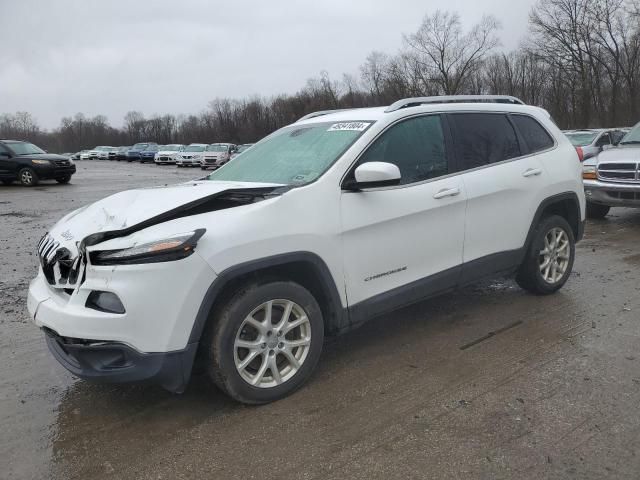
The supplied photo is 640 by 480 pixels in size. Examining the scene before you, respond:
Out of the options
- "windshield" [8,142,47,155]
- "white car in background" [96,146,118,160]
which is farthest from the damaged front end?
"white car in background" [96,146,118,160]

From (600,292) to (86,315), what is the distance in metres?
4.73

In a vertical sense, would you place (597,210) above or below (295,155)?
below

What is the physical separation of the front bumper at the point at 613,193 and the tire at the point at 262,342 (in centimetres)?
744

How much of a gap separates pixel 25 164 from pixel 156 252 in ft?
63.9

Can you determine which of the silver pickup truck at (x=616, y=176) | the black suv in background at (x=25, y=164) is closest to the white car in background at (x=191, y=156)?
the black suv in background at (x=25, y=164)

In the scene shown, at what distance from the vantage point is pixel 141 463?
278 cm

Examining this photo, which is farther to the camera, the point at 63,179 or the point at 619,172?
the point at 63,179

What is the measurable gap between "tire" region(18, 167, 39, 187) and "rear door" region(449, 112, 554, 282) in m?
19.0

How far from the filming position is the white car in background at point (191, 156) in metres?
39.7

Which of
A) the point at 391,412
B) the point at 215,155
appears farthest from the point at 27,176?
the point at 391,412

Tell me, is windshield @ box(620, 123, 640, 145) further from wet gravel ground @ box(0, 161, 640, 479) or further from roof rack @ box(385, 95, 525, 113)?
wet gravel ground @ box(0, 161, 640, 479)

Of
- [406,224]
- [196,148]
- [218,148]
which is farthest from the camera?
[196,148]

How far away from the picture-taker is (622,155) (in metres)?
9.29

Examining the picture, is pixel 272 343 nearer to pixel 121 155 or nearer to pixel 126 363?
pixel 126 363
